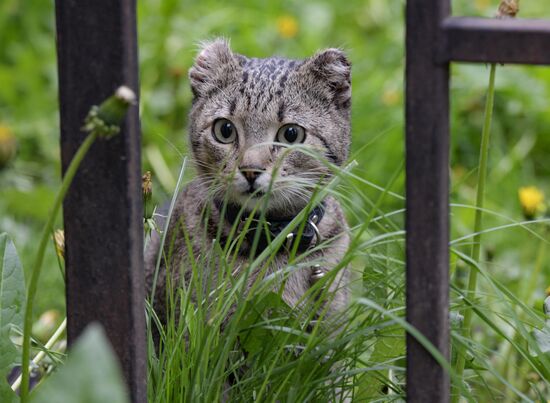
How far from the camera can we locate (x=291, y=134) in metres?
2.70

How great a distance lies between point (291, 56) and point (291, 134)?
246 centimetres

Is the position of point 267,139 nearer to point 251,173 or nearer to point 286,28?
point 251,173

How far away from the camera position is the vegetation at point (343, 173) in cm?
202

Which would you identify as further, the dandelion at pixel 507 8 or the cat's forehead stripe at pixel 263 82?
the cat's forehead stripe at pixel 263 82

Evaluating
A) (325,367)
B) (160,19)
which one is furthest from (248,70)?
(160,19)

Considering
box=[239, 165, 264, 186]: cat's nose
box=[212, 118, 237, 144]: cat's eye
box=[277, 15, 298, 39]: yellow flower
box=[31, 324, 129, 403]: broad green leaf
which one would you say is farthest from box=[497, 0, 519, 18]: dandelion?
box=[277, 15, 298, 39]: yellow flower

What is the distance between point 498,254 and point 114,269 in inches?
97.8

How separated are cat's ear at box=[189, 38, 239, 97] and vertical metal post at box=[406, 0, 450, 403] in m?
1.18

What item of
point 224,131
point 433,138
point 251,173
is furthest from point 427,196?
point 224,131

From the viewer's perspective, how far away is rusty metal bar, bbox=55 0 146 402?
1.74 meters

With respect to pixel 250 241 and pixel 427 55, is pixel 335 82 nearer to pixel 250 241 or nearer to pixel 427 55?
pixel 250 241

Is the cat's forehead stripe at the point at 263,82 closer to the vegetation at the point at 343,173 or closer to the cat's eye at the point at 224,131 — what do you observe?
the cat's eye at the point at 224,131

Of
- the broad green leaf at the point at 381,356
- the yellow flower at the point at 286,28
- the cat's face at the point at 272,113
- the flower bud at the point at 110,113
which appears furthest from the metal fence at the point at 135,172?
the yellow flower at the point at 286,28

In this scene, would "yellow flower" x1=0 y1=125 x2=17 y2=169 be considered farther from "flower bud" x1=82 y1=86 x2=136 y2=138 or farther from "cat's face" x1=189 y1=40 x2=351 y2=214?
"flower bud" x1=82 y1=86 x2=136 y2=138
